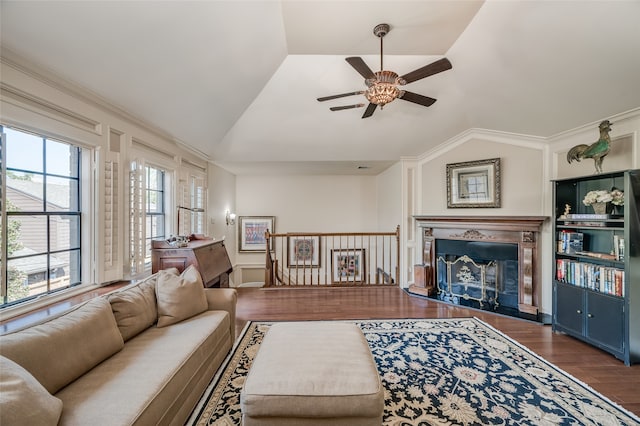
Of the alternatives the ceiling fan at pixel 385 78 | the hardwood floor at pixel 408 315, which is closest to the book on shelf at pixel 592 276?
the hardwood floor at pixel 408 315

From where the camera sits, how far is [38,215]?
2.03 m

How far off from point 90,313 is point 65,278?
3.45ft

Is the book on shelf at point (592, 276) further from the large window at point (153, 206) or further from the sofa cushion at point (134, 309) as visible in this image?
the large window at point (153, 206)

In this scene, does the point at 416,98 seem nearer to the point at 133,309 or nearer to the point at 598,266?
the point at 598,266

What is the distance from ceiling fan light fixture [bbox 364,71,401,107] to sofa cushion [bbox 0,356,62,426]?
8.54 feet

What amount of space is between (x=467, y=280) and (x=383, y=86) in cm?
345

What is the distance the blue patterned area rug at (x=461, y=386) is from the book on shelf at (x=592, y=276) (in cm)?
95

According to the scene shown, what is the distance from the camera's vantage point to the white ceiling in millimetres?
1852

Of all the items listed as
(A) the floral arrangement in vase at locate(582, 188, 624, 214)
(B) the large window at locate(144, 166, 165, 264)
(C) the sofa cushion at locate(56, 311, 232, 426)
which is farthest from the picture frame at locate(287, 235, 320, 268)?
(A) the floral arrangement in vase at locate(582, 188, 624, 214)

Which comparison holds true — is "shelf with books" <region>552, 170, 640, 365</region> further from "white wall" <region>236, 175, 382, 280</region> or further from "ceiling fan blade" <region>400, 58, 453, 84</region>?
"white wall" <region>236, 175, 382, 280</region>

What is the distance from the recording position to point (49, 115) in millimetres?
2014

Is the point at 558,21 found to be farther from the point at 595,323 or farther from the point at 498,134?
the point at 595,323

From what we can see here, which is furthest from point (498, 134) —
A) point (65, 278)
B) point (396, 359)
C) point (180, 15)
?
point (65, 278)

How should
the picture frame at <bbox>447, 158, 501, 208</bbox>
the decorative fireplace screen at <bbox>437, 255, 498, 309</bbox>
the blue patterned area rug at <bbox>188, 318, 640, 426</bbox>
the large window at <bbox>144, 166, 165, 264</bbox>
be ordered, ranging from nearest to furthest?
the blue patterned area rug at <bbox>188, 318, 640, 426</bbox> → the large window at <bbox>144, 166, 165, 264</bbox> → the picture frame at <bbox>447, 158, 501, 208</bbox> → the decorative fireplace screen at <bbox>437, 255, 498, 309</bbox>
